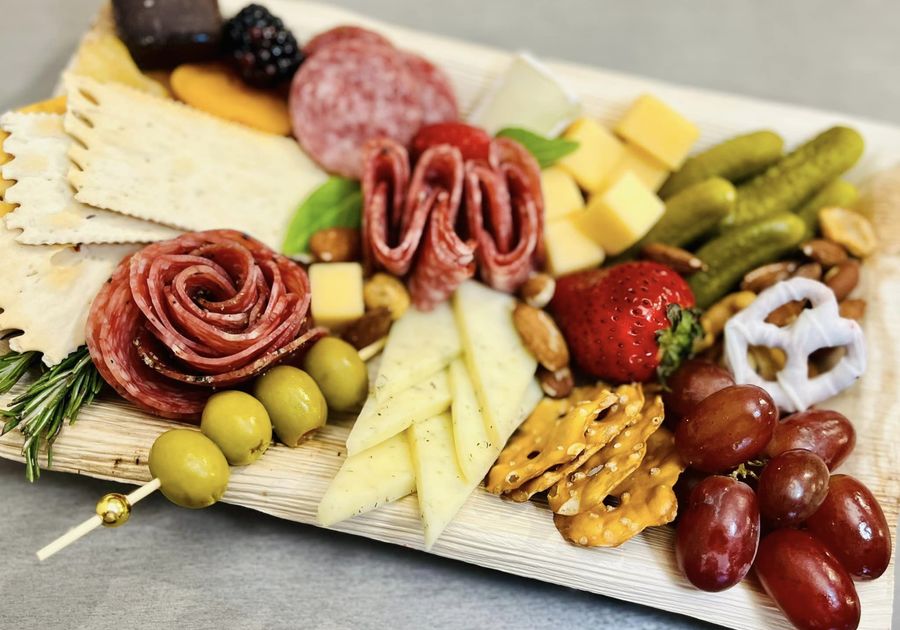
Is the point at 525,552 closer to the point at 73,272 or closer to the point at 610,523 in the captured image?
the point at 610,523

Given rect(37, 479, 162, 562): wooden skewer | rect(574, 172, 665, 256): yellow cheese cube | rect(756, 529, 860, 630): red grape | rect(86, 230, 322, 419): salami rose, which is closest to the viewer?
rect(37, 479, 162, 562): wooden skewer

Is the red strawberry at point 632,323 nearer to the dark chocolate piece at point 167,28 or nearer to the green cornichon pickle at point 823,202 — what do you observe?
the green cornichon pickle at point 823,202

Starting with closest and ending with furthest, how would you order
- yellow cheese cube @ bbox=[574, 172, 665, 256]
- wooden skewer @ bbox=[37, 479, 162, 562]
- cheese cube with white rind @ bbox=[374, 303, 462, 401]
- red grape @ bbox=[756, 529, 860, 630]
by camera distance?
wooden skewer @ bbox=[37, 479, 162, 562], red grape @ bbox=[756, 529, 860, 630], cheese cube with white rind @ bbox=[374, 303, 462, 401], yellow cheese cube @ bbox=[574, 172, 665, 256]

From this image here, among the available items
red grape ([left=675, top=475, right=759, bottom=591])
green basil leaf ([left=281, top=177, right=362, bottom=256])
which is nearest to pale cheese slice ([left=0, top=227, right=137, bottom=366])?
green basil leaf ([left=281, top=177, right=362, bottom=256])

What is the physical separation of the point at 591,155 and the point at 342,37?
2.27 ft

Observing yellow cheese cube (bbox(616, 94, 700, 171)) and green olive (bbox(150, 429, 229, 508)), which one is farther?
yellow cheese cube (bbox(616, 94, 700, 171))

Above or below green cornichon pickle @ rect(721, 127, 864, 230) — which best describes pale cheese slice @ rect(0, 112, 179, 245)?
below

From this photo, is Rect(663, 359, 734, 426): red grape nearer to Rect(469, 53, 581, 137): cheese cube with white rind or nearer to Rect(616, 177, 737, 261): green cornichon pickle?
Rect(616, 177, 737, 261): green cornichon pickle

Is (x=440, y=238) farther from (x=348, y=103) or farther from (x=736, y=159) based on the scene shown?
(x=736, y=159)

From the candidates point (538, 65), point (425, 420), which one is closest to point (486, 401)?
point (425, 420)

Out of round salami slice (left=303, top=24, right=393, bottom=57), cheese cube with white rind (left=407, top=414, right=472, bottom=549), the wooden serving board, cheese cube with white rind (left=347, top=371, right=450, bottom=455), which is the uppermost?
round salami slice (left=303, top=24, right=393, bottom=57)

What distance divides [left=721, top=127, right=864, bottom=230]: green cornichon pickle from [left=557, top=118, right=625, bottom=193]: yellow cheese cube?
0.32 metres

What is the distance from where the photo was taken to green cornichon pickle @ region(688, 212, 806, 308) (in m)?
1.81

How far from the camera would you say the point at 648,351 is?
1601 mm
